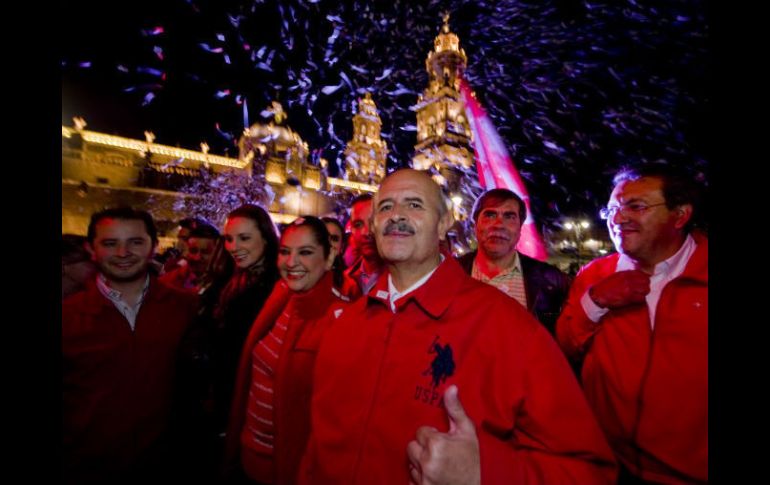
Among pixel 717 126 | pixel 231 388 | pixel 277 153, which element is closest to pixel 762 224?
pixel 717 126

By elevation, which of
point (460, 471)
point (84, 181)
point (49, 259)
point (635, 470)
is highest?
point (84, 181)

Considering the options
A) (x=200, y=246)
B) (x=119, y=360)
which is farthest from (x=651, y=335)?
(x=200, y=246)

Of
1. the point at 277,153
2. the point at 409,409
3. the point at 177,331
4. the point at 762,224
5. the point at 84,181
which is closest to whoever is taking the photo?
the point at 762,224

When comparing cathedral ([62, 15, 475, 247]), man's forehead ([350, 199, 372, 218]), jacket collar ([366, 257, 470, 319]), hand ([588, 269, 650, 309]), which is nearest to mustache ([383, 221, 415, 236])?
jacket collar ([366, 257, 470, 319])

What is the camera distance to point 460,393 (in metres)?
1.45

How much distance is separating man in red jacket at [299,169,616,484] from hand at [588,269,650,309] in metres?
0.90

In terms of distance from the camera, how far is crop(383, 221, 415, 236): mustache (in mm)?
1985

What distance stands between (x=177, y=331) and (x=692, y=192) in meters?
4.21

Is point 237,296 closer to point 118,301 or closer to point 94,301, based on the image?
point 118,301

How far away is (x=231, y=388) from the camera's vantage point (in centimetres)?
308

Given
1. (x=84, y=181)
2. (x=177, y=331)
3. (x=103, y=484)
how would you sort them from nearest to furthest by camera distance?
1. (x=103, y=484)
2. (x=177, y=331)
3. (x=84, y=181)

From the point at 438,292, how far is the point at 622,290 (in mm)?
1232

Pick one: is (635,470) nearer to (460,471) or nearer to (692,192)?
(460,471)

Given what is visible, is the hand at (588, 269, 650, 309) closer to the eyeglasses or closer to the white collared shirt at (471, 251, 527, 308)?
the eyeglasses
